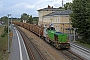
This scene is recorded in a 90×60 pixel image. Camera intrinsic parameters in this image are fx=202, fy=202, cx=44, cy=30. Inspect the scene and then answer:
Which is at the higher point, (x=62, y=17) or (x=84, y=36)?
(x=62, y=17)

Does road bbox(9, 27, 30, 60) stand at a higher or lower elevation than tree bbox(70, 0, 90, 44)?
lower

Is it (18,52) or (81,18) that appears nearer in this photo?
(18,52)

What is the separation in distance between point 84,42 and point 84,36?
4.61 feet

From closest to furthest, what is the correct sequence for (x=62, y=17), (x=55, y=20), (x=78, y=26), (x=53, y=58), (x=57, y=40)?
(x=53, y=58)
(x=57, y=40)
(x=78, y=26)
(x=62, y=17)
(x=55, y=20)

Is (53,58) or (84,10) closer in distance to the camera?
(53,58)

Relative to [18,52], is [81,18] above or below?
above

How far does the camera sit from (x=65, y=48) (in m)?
35.5

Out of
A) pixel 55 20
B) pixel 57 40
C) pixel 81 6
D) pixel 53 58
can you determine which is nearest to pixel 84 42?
pixel 81 6

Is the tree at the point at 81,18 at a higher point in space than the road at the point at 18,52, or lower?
higher

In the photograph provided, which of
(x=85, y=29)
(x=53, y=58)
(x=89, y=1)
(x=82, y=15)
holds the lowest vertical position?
(x=53, y=58)

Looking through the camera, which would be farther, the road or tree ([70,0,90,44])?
tree ([70,0,90,44])

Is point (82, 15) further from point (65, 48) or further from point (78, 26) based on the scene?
point (65, 48)

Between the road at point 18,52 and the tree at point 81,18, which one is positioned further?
the tree at point 81,18

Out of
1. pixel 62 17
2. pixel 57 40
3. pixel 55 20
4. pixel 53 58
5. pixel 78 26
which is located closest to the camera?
pixel 53 58
